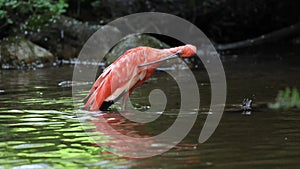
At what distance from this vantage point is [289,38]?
2150 cm

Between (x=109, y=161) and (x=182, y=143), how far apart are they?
877mm

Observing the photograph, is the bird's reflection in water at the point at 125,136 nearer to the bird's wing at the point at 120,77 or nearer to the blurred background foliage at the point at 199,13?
the bird's wing at the point at 120,77

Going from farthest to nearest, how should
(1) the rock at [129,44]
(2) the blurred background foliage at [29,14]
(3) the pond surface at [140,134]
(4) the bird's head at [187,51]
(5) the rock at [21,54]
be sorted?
(2) the blurred background foliage at [29,14]
(1) the rock at [129,44]
(5) the rock at [21,54]
(4) the bird's head at [187,51]
(3) the pond surface at [140,134]

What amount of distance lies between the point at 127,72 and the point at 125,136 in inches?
52.1

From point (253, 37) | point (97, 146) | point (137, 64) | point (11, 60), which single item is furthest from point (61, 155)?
point (253, 37)

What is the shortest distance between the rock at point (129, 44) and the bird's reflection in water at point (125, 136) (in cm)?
845

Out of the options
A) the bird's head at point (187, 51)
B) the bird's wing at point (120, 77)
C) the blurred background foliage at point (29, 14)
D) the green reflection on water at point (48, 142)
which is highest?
the blurred background foliage at point (29, 14)

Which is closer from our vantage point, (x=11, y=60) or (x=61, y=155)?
(x=61, y=155)

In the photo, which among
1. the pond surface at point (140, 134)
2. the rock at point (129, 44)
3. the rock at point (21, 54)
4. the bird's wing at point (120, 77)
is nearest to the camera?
the pond surface at point (140, 134)

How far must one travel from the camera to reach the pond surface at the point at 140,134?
13.6 ft

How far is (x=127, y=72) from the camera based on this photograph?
6.29 m

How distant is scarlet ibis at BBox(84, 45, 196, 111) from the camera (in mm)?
6285

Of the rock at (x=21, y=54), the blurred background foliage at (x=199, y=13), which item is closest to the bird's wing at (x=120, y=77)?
the rock at (x=21, y=54)

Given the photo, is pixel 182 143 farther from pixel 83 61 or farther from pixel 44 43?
pixel 44 43
